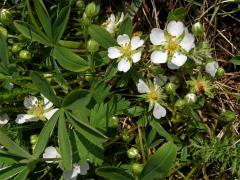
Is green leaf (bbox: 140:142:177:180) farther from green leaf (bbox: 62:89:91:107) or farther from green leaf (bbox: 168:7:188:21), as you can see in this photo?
green leaf (bbox: 168:7:188:21)

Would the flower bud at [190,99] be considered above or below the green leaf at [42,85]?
below

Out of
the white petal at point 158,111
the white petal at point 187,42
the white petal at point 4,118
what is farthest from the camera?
the white petal at point 4,118

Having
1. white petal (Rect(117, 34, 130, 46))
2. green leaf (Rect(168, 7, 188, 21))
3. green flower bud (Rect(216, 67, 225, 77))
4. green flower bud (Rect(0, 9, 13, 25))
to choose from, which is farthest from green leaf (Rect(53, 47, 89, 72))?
green flower bud (Rect(216, 67, 225, 77))

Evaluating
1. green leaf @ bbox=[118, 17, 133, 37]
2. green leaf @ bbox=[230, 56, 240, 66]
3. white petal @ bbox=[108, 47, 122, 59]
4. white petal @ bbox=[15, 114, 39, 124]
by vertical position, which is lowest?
white petal @ bbox=[15, 114, 39, 124]

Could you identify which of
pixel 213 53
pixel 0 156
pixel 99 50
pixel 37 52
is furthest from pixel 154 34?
pixel 0 156

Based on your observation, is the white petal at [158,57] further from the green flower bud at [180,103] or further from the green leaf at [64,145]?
the green leaf at [64,145]

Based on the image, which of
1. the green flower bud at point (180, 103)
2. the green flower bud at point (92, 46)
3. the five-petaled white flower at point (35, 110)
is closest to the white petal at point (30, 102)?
the five-petaled white flower at point (35, 110)
